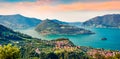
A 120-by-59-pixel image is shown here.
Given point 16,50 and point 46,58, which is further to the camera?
point 46,58

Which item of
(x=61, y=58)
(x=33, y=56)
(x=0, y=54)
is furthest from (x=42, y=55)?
(x=0, y=54)

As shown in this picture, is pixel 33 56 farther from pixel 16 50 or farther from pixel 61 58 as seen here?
pixel 16 50

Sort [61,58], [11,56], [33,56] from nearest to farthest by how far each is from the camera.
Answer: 1. [11,56]
2. [61,58]
3. [33,56]

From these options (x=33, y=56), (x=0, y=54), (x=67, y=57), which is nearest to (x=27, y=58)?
(x=33, y=56)

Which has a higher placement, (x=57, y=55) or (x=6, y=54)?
(x=6, y=54)

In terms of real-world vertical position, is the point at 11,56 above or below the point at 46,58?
above

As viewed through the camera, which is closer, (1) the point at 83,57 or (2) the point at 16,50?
(2) the point at 16,50

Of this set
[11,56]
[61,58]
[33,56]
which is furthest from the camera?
[33,56]

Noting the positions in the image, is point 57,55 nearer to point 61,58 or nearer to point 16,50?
point 61,58
